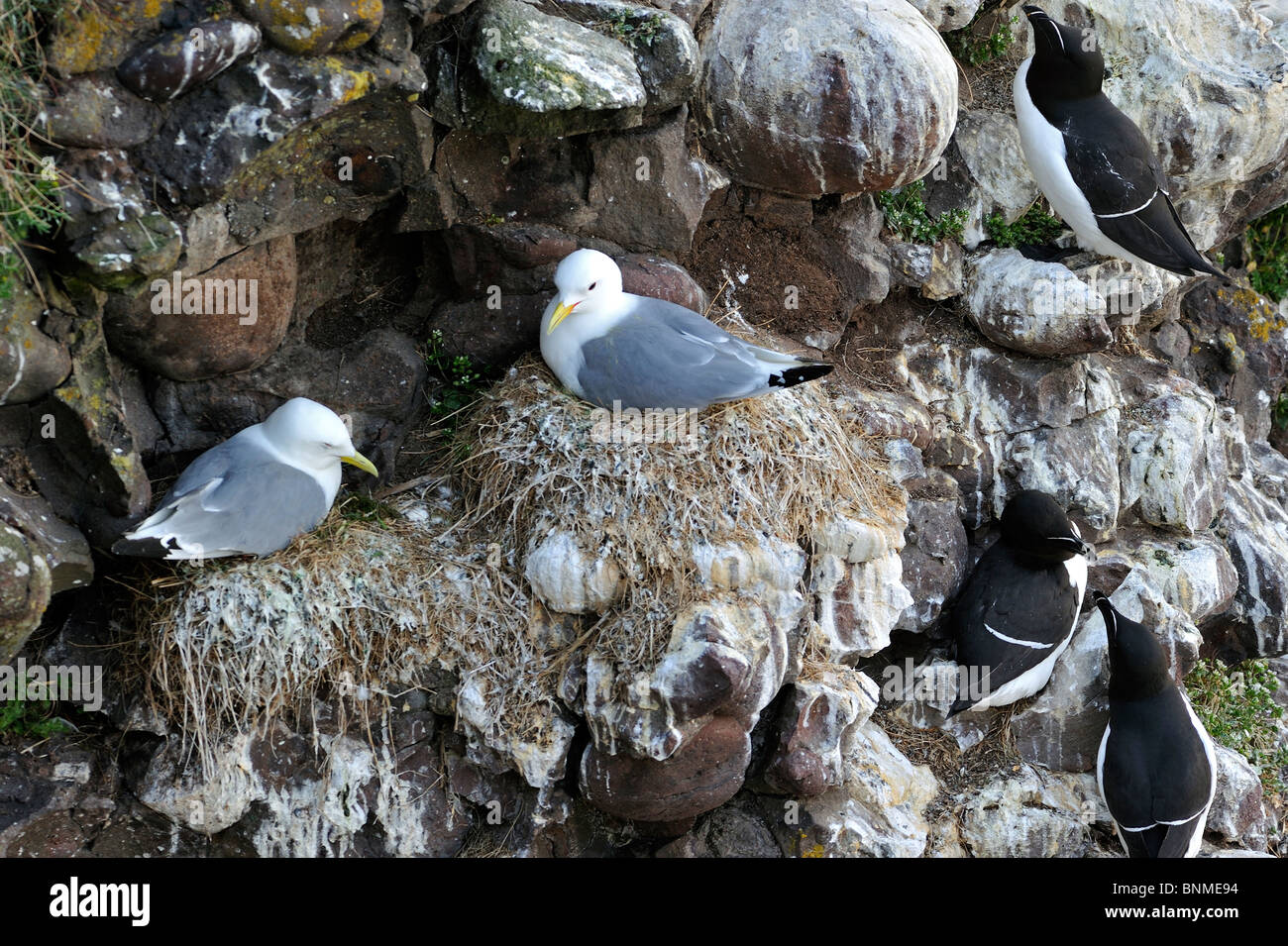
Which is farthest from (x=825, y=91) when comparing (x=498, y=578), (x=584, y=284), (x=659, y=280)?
(x=498, y=578)

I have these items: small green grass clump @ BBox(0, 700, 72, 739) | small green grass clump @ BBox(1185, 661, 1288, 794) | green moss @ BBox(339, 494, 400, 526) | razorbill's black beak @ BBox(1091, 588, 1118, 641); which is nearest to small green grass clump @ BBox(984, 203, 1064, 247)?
razorbill's black beak @ BBox(1091, 588, 1118, 641)

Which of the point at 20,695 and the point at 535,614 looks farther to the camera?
the point at 535,614

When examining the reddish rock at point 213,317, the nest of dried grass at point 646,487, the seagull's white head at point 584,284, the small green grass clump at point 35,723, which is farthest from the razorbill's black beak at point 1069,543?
the small green grass clump at point 35,723

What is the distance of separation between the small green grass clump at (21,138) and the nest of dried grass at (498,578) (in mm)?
1275

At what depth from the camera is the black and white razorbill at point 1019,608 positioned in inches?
201

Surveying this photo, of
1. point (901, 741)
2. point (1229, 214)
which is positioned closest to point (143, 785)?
point (901, 741)

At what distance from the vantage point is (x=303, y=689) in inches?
164

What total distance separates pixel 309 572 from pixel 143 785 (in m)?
0.91

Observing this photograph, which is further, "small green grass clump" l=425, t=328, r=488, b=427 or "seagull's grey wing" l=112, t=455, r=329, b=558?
"small green grass clump" l=425, t=328, r=488, b=427

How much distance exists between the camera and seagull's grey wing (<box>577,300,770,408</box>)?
14.2 feet

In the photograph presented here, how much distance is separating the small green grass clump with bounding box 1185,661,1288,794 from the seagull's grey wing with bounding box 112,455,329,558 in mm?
4615

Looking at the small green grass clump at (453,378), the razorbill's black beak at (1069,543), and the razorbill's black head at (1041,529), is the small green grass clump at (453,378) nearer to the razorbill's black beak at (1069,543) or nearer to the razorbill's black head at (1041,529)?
the razorbill's black head at (1041,529)

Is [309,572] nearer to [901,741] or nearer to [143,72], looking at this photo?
[143,72]

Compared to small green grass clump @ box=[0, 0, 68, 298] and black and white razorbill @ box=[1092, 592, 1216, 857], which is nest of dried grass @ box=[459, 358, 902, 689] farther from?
small green grass clump @ box=[0, 0, 68, 298]
